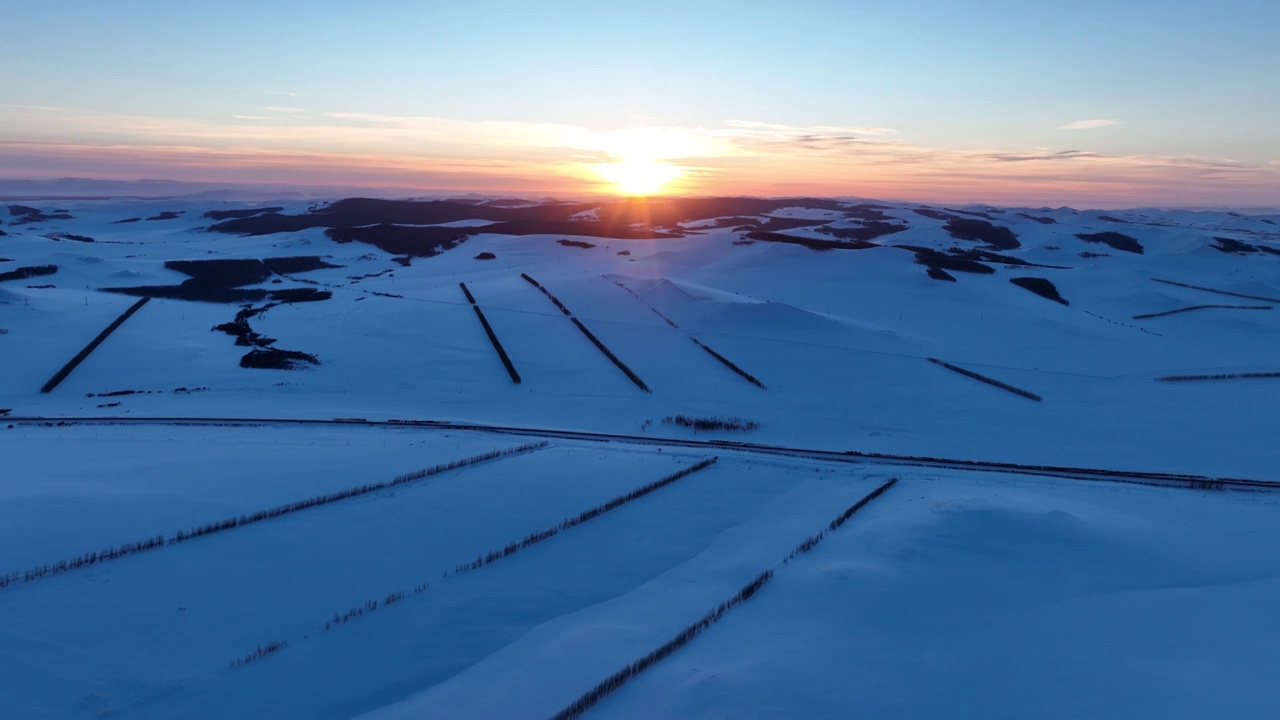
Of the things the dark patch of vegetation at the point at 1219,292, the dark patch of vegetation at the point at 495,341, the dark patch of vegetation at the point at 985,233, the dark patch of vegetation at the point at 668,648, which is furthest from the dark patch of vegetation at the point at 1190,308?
the dark patch of vegetation at the point at 985,233

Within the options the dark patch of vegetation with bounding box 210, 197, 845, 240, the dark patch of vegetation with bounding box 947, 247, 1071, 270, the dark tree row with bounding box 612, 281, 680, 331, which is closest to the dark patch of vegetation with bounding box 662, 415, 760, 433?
the dark tree row with bounding box 612, 281, 680, 331

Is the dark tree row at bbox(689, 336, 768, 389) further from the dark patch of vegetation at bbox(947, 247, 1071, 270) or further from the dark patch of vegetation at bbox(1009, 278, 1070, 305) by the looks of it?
the dark patch of vegetation at bbox(947, 247, 1071, 270)

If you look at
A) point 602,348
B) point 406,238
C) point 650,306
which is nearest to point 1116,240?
point 650,306

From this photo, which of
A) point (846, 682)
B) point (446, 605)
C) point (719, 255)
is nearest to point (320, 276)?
point (719, 255)

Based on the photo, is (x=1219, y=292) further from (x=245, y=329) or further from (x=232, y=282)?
(x=232, y=282)

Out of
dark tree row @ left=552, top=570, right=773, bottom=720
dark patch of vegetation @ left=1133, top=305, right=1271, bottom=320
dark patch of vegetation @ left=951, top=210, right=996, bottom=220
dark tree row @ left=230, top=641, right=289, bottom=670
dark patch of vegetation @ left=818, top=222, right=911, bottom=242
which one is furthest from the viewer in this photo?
dark patch of vegetation @ left=951, top=210, right=996, bottom=220

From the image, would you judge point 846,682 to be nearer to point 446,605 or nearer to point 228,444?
point 446,605

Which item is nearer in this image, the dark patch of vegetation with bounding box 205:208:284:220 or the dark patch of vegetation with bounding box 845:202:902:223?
the dark patch of vegetation with bounding box 205:208:284:220
